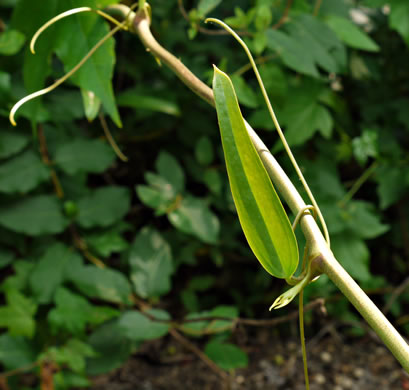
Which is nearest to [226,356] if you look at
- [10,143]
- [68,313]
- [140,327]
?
[140,327]

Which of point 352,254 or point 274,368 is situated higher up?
point 352,254

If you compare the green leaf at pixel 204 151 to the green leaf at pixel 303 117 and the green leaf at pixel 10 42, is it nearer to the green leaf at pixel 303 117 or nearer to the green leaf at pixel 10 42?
the green leaf at pixel 303 117

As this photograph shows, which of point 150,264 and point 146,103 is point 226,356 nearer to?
point 150,264

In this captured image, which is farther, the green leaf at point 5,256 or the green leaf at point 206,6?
the green leaf at point 5,256

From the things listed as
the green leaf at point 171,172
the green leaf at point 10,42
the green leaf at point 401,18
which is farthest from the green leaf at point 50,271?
the green leaf at point 401,18

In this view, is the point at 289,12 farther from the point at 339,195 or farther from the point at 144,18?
the point at 144,18
